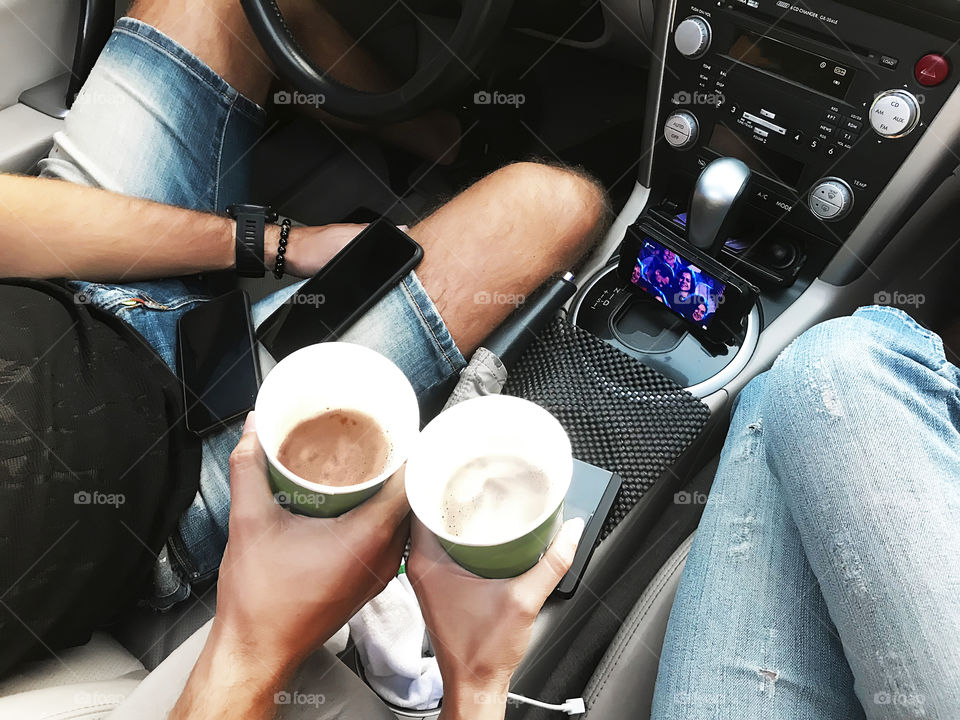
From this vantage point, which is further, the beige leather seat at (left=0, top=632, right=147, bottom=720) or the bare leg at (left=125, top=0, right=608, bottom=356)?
the bare leg at (left=125, top=0, right=608, bottom=356)

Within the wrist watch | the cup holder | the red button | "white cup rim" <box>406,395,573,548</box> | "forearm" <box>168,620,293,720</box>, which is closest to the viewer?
"white cup rim" <box>406,395,573,548</box>

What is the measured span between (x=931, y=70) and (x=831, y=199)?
18 cm

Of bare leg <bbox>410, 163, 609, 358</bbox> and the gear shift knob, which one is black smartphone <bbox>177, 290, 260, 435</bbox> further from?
the gear shift knob

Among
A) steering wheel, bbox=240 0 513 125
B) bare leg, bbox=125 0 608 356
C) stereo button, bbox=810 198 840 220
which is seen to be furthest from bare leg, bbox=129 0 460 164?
stereo button, bbox=810 198 840 220

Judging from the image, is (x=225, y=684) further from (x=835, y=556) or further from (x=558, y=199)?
(x=558, y=199)

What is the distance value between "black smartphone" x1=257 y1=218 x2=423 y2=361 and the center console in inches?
10.4

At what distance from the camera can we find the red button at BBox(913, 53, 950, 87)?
0.72 metres

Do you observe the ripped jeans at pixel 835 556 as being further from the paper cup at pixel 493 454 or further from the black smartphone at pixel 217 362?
the black smartphone at pixel 217 362

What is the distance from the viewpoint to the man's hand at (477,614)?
0.55 meters

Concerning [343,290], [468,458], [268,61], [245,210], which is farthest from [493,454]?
[268,61]

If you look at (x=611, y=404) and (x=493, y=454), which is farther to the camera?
(x=611, y=404)

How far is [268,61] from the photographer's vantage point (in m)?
1.13

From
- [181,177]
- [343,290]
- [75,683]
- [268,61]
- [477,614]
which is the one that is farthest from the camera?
[268,61]

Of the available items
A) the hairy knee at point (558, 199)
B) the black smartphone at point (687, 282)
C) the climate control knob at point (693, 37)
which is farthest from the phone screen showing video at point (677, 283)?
the climate control knob at point (693, 37)
